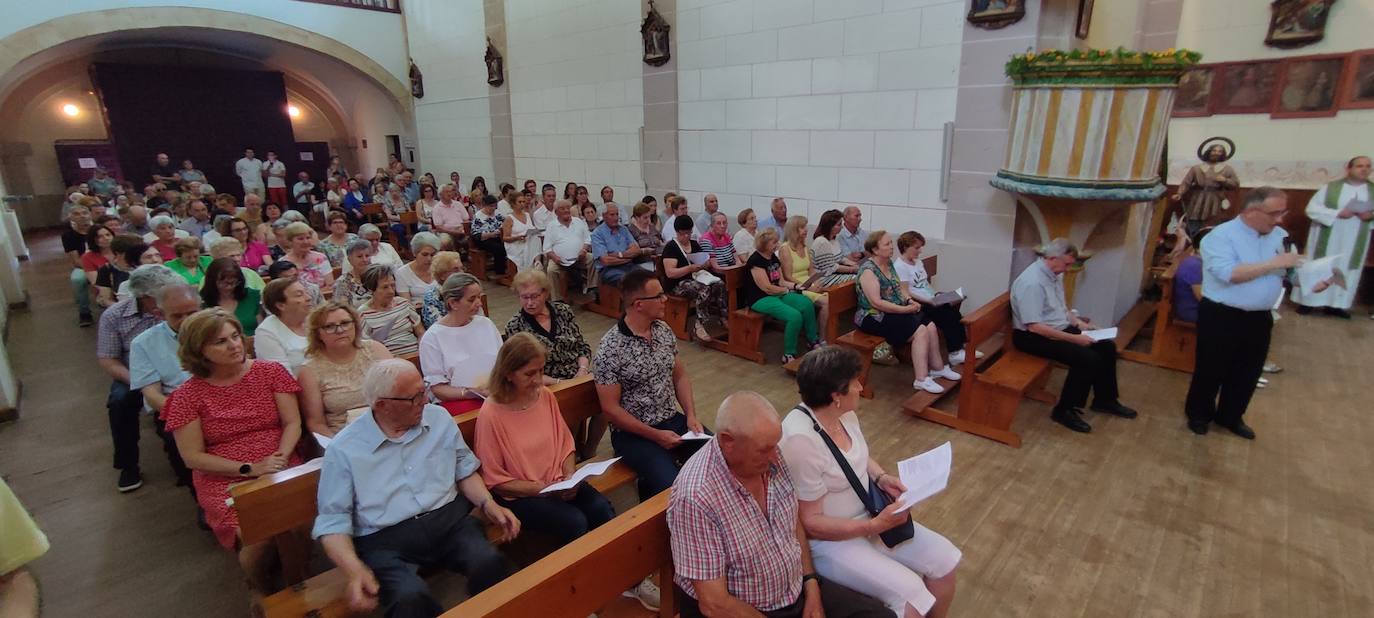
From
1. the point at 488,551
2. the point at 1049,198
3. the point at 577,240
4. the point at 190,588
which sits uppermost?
the point at 1049,198

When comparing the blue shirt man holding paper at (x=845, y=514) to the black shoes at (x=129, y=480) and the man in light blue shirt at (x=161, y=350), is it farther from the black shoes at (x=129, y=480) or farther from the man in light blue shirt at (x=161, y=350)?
the black shoes at (x=129, y=480)

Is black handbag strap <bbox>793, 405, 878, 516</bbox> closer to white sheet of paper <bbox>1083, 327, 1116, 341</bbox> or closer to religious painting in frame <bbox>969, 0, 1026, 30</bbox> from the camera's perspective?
white sheet of paper <bbox>1083, 327, 1116, 341</bbox>

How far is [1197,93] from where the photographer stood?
24.1 ft

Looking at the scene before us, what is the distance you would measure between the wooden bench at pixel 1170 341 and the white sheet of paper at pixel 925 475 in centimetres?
350

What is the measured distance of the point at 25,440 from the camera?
145 inches

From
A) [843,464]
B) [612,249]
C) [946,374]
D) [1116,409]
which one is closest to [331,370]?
[843,464]

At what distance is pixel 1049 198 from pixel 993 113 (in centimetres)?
76

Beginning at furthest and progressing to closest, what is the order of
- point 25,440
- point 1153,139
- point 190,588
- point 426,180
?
point 426,180, point 1153,139, point 25,440, point 190,588

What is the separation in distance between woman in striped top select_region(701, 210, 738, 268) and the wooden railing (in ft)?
29.6

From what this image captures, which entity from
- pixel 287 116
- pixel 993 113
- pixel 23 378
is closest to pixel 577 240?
pixel 993 113

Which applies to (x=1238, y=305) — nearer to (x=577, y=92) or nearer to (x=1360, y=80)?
(x=1360, y=80)

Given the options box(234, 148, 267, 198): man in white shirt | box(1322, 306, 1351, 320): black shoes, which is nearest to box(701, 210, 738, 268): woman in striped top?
box(1322, 306, 1351, 320): black shoes

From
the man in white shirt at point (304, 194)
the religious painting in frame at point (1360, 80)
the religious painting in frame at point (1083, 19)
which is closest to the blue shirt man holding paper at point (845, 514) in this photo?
the religious painting in frame at point (1083, 19)

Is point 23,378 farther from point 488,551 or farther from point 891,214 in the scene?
point 891,214
